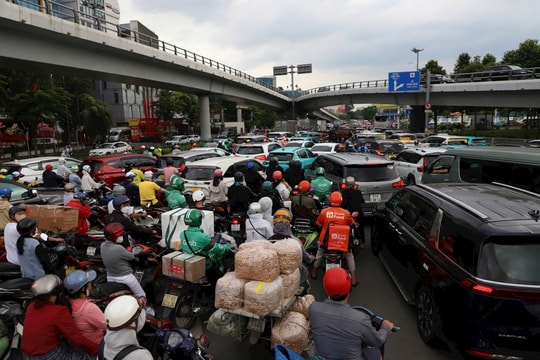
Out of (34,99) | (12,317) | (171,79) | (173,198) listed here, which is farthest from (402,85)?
(12,317)

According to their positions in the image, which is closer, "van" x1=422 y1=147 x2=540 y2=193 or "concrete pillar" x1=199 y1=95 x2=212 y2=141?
"van" x1=422 y1=147 x2=540 y2=193

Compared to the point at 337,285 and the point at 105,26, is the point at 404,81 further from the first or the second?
the point at 337,285

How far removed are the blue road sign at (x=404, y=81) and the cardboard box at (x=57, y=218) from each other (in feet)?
113

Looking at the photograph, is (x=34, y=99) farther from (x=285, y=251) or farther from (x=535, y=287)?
(x=535, y=287)

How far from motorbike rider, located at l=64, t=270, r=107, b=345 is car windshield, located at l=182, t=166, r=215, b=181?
6.68 metres

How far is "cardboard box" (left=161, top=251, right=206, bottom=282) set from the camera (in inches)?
175

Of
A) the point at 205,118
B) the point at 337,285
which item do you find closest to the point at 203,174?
the point at 337,285

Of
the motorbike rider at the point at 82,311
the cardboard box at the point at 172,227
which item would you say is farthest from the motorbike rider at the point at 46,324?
the cardboard box at the point at 172,227

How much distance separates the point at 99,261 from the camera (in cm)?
578

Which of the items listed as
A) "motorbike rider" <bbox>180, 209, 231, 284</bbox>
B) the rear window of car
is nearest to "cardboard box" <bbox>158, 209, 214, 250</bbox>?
"motorbike rider" <bbox>180, 209, 231, 284</bbox>

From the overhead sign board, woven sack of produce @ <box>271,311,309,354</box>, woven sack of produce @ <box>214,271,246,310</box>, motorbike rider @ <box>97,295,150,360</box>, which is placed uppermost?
the overhead sign board

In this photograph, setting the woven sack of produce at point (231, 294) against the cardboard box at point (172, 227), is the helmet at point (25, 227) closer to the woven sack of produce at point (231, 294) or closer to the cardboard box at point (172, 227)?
the cardboard box at point (172, 227)

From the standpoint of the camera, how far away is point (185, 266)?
4.44 meters

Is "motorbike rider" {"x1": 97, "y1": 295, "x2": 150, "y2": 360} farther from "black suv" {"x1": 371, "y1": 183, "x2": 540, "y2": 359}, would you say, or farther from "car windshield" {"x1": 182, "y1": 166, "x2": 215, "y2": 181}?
"car windshield" {"x1": 182, "y1": 166, "x2": 215, "y2": 181}
